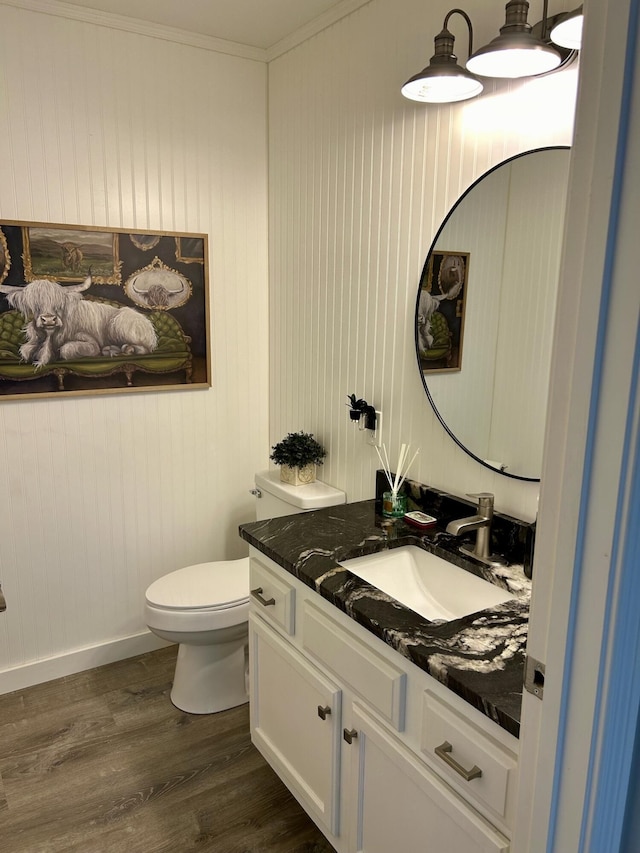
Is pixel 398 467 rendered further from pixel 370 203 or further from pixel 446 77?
pixel 446 77

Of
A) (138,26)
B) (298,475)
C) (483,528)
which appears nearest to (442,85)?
(483,528)

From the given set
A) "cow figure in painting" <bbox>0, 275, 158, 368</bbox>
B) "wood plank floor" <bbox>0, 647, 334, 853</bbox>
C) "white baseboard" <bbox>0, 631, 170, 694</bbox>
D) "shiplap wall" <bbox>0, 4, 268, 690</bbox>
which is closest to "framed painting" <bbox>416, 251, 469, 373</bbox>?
"shiplap wall" <bbox>0, 4, 268, 690</bbox>

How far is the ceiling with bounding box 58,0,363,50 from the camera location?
2.29 metres

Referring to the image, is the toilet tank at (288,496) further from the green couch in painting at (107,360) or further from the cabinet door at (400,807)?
the cabinet door at (400,807)

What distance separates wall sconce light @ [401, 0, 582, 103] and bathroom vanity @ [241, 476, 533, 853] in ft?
3.83

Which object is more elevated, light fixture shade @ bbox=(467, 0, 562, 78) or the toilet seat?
light fixture shade @ bbox=(467, 0, 562, 78)

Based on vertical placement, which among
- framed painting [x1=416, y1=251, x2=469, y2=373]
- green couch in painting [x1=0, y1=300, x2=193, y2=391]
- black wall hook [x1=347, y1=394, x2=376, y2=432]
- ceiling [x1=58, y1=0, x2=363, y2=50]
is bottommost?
black wall hook [x1=347, y1=394, x2=376, y2=432]

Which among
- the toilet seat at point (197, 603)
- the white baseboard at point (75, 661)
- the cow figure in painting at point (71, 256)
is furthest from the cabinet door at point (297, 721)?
the cow figure in painting at point (71, 256)

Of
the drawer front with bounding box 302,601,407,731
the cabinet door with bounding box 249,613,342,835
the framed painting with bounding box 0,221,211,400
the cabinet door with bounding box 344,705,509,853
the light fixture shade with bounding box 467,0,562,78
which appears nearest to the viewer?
the cabinet door with bounding box 344,705,509,853

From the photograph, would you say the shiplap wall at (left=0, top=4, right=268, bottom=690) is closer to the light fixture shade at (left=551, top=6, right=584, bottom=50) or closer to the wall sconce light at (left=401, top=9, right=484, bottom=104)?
the wall sconce light at (left=401, top=9, right=484, bottom=104)

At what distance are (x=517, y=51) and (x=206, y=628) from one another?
6.55ft

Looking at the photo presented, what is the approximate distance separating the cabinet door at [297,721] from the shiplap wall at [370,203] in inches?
28.3

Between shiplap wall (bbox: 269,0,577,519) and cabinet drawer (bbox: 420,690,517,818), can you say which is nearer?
cabinet drawer (bbox: 420,690,517,818)

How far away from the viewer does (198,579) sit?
8.23 feet
